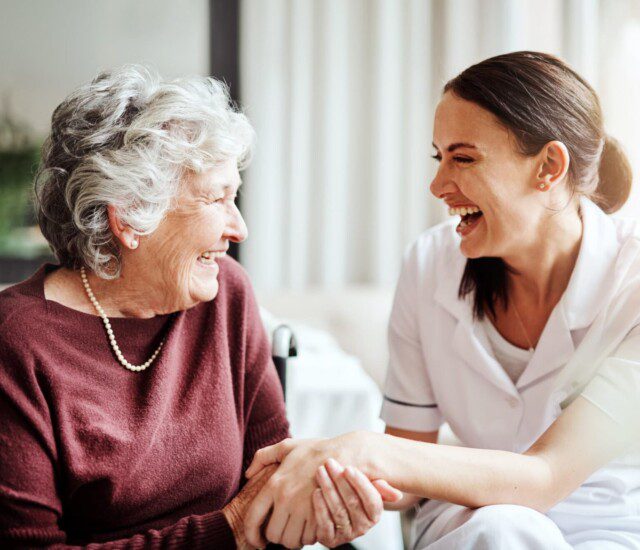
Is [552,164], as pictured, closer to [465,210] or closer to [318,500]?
[465,210]

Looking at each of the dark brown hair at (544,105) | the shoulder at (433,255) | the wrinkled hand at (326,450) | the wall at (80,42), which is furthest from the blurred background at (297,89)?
the wrinkled hand at (326,450)

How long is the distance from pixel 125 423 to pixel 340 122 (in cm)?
249

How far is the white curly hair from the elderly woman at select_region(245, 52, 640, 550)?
0.47 metres

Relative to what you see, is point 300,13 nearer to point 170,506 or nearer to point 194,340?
point 194,340

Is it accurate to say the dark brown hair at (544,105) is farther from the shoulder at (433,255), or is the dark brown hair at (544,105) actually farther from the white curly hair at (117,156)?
the white curly hair at (117,156)

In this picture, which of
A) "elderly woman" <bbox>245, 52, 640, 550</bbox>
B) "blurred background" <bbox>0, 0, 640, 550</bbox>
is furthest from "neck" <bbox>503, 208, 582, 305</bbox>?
"blurred background" <bbox>0, 0, 640, 550</bbox>

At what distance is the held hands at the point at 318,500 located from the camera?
1.23m

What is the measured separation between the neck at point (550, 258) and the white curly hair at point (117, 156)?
2.03 feet

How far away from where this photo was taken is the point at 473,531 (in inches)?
47.3

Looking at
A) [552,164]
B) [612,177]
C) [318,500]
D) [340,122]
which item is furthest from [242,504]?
[340,122]

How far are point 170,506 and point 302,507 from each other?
249 millimetres

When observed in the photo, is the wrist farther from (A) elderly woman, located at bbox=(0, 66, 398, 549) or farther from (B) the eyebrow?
(B) the eyebrow

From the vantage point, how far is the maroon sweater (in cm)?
117

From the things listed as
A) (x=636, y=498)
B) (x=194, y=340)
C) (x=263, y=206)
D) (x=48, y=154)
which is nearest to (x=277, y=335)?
(x=194, y=340)
